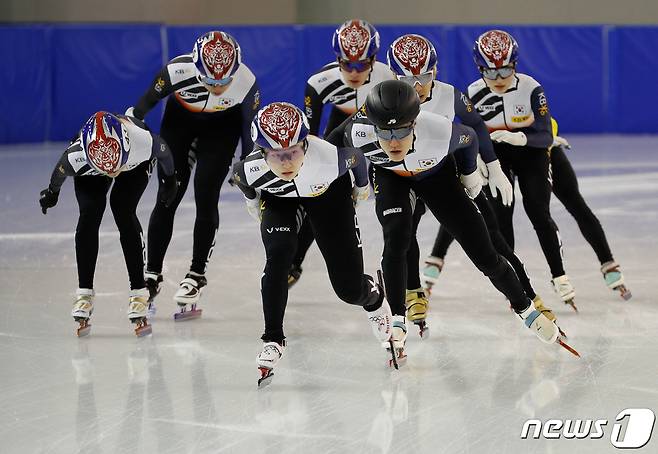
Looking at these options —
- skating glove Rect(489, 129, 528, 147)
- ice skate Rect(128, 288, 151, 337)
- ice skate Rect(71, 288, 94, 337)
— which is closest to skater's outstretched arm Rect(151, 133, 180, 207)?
ice skate Rect(128, 288, 151, 337)

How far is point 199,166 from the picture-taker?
20.9 feet

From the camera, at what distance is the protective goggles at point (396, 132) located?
4.91 metres

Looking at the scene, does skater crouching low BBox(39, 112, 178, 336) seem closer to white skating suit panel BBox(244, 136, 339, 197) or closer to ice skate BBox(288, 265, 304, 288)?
white skating suit panel BBox(244, 136, 339, 197)

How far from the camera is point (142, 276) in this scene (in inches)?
238

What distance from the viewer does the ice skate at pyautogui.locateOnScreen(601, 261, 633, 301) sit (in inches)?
257

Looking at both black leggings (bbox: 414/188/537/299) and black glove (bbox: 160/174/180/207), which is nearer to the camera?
black leggings (bbox: 414/188/537/299)

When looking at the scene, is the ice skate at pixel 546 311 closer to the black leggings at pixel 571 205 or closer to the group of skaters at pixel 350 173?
the group of skaters at pixel 350 173

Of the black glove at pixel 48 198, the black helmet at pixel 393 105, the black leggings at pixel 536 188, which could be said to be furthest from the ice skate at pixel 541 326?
the black glove at pixel 48 198

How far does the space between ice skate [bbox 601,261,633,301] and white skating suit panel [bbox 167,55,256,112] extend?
8.02ft

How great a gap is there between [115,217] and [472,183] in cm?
199

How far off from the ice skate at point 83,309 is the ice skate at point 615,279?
309cm

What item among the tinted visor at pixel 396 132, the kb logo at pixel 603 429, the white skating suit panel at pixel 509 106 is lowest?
the kb logo at pixel 603 429

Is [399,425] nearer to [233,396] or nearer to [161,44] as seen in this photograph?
[233,396]

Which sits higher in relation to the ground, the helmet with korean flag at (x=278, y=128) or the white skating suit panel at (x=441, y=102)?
the helmet with korean flag at (x=278, y=128)
